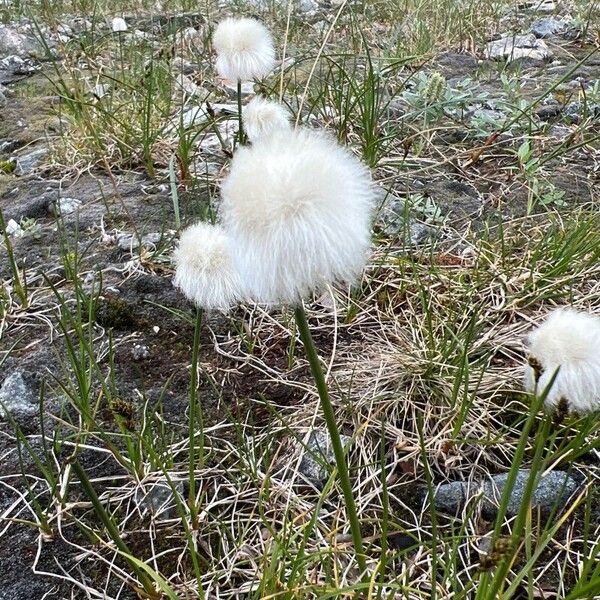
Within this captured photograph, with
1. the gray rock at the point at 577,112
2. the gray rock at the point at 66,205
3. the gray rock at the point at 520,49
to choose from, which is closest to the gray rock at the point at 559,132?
the gray rock at the point at 577,112

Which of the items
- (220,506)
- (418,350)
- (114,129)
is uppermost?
(114,129)

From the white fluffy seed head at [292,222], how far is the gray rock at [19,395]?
3.36ft

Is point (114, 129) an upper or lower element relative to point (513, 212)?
upper

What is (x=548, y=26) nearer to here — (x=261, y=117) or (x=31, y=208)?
(x=261, y=117)

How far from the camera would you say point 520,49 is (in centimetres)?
421

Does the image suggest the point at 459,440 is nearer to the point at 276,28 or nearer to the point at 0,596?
the point at 0,596

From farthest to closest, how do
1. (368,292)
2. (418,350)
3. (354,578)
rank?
(368,292) → (418,350) → (354,578)

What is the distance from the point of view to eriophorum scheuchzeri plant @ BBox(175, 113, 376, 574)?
2.94ft

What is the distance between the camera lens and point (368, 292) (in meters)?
2.14

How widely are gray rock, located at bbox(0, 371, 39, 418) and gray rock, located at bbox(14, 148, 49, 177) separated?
1465mm

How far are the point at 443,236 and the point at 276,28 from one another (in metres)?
3.21

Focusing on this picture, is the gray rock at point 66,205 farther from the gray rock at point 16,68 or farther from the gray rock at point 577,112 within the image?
the gray rock at point 577,112

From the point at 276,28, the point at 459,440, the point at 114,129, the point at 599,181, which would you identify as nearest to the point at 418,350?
the point at 459,440

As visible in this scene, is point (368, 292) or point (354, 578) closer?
point (354, 578)
